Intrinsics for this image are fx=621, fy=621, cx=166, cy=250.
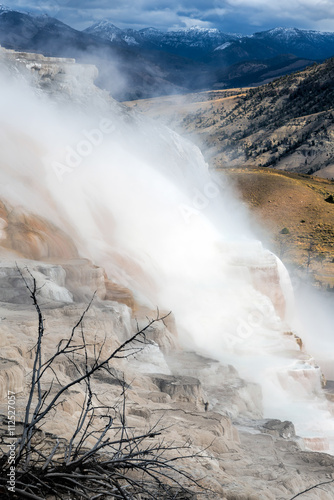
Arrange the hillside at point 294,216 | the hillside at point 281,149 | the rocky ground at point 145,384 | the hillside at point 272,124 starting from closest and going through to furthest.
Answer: the rocky ground at point 145,384 < the hillside at point 294,216 < the hillside at point 281,149 < the hillside at point 272,124

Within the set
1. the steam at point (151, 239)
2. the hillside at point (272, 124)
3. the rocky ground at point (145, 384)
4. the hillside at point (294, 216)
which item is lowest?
the rocky ground at point (145, 384)

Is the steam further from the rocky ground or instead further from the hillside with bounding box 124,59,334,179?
the hillside with bounding box 124,59,334,179

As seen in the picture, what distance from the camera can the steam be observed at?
17000 mm

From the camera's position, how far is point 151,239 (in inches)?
901

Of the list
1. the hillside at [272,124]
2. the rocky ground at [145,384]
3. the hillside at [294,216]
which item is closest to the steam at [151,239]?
the rocky ground at [145,384]

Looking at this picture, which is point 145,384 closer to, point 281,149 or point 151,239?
point 151,239

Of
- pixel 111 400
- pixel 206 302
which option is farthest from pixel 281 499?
pixel 206 302

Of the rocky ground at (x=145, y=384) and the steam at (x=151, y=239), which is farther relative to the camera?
the steam at (x=151, y=239)

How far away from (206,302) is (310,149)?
6782cm

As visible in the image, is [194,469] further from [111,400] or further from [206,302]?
[206,302]

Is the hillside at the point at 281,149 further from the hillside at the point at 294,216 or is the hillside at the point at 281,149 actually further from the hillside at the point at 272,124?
the hillside at the point at 272,124

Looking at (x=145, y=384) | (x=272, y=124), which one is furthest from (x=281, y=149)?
(x=145, y=384)

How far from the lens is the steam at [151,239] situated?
669 inches

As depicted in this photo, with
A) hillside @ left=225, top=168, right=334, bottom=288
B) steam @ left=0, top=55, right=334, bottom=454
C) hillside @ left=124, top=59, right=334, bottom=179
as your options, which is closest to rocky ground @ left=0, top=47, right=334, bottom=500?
steam @ left=0, top=55, right=334, bottom=454
